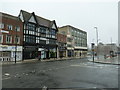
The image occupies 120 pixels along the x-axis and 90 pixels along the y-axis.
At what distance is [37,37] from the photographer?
41.2m

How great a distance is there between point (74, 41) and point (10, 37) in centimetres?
4071

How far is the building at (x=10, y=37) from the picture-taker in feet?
101

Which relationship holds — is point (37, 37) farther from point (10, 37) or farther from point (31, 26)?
point (10, 37)

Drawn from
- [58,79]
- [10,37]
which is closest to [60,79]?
[58,79]

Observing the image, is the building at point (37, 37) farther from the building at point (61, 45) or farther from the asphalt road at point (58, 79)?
the asphalt road at point (58, 79)

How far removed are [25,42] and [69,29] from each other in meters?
33.0

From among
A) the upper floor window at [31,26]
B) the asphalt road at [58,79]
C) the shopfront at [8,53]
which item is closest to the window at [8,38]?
the shopfront at [8,53]

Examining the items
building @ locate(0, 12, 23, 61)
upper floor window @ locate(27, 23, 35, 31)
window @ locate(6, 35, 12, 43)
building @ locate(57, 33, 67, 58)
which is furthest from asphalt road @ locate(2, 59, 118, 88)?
building @ locate(57, 33, 67, 58)

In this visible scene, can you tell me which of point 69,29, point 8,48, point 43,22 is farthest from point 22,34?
point 69,29

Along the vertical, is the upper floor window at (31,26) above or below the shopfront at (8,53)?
above

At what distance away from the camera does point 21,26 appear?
35781 millimetres

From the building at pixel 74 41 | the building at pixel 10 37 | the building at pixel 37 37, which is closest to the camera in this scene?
the building at pixel 10 37

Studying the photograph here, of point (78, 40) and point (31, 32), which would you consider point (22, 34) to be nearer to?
point (31, 32)

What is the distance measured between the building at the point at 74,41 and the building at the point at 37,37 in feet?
47.2
